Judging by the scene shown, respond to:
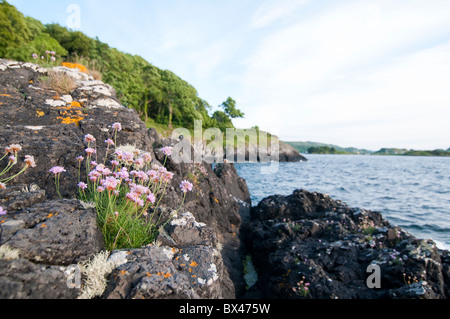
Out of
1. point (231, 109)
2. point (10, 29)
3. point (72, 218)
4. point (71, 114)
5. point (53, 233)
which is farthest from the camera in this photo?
point (231, 109)

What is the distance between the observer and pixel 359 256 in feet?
24.2

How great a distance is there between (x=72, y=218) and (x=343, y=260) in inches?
297

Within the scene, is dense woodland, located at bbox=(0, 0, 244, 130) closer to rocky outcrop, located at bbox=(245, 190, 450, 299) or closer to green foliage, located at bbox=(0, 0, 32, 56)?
green foliage, located at bbox=(0, 0, 32, 56)

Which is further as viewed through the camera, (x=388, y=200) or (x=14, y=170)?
(x=388, y=200)

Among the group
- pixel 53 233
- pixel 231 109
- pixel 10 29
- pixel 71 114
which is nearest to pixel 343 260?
pixel 53 233

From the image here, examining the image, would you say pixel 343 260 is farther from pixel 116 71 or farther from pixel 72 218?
pixel 116 71

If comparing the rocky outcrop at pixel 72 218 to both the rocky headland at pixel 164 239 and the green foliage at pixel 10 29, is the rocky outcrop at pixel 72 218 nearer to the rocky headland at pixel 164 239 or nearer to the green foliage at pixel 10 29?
the rocky headland at pixel 164 239

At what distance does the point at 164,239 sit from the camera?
3.79 meters
